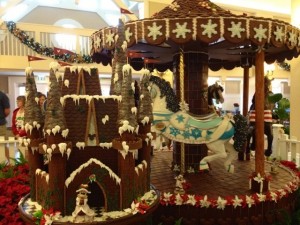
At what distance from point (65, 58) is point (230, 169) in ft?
24.8

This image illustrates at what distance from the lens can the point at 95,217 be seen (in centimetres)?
243

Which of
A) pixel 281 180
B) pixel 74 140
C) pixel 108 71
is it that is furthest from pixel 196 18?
pixel 108 71

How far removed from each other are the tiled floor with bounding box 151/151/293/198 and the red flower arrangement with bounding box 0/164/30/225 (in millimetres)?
1793

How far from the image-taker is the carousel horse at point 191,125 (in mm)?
4574

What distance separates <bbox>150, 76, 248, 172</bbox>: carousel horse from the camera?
457 cm

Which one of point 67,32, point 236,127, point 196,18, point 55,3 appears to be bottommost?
point 236,127

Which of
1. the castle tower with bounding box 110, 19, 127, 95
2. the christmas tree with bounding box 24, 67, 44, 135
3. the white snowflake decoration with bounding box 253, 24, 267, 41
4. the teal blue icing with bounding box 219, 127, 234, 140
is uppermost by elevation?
the white snowflake decoration with bounding box 253, 24, 267, 41

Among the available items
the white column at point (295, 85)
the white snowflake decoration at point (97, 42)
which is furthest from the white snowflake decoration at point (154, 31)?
the white column at point (295, 85)

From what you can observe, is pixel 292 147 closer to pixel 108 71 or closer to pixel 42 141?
pixel 42 141

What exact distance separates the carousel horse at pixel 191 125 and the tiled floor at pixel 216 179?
1.16 feet

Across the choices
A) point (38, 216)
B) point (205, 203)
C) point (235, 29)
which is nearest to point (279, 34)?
point (235, 29)

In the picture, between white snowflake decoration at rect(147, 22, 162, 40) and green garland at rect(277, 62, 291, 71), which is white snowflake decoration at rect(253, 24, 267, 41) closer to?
white snowflake decoration at rect(147, 22, 162, 40)

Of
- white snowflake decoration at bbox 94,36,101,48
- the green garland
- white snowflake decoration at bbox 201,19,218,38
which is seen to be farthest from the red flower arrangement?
the green garland

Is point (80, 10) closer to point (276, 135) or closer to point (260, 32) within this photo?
point (276, 135)
